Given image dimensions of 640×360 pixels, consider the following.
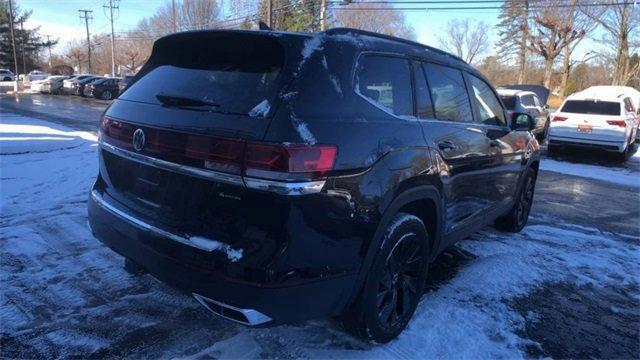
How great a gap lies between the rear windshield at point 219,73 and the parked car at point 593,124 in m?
12.2

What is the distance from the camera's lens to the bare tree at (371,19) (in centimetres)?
4525

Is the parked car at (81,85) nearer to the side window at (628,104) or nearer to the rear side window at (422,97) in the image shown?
the side window at (628,104)

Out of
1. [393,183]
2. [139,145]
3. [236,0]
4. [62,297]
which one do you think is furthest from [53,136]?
[236,0]

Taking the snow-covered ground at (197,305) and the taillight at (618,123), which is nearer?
the snow-covered ground at (197,305)

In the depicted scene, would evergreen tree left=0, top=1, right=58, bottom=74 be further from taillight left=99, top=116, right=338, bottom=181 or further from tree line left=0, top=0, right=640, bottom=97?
taillight left=99, top=116, right=338, bottom=181

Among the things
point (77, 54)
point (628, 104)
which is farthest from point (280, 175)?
point (77, 54)

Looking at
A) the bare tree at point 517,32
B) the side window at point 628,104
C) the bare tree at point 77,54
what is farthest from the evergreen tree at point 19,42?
the side window at point 628,104

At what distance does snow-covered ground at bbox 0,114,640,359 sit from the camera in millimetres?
3074

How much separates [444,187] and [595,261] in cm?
255

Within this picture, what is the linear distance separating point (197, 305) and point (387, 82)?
2002 millimetres

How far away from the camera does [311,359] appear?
3.00 m

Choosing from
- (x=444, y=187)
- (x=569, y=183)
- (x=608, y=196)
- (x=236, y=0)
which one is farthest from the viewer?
(x=236, y=0)

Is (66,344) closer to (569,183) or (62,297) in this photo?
(62,297)

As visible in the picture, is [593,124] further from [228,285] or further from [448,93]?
[228,285]
